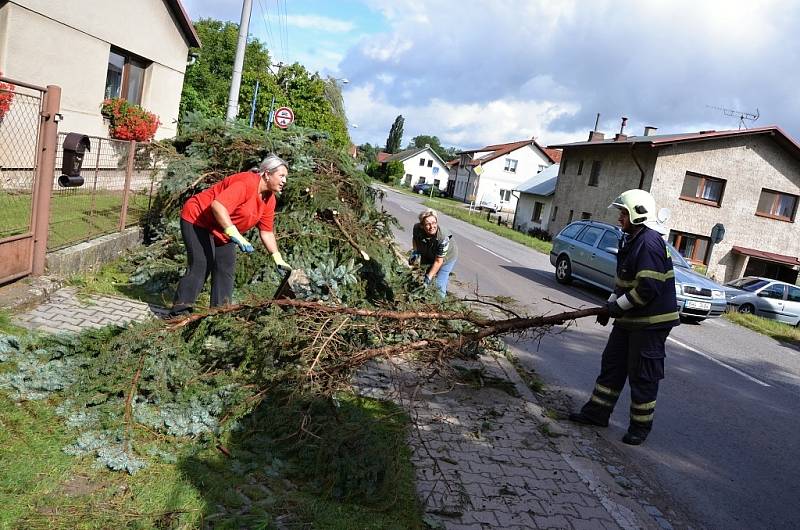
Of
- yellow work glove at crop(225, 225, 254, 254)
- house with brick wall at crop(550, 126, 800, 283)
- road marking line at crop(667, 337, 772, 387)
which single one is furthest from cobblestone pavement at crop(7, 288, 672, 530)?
house with brick wall at crop(550, 126, 800, 283)

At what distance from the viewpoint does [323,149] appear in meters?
9.05

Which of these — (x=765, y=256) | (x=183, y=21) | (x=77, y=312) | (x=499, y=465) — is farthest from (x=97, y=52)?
(x=765, y=256)

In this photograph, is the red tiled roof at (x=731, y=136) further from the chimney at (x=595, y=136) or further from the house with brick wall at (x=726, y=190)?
the chimney at (x=595, y=136)

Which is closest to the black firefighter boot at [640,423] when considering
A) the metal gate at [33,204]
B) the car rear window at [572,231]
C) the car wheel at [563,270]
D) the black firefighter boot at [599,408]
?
the black firefighter boot at [599,408]

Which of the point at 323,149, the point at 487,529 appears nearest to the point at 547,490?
the point at 487,529

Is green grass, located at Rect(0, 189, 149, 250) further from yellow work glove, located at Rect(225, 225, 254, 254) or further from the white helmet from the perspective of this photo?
the white helmet

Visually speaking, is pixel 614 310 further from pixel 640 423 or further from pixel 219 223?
pixel 219 223

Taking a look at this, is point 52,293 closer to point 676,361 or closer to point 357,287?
point 357,287

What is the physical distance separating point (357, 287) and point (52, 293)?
2944 millimetres

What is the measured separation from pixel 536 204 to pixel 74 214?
3939 cm

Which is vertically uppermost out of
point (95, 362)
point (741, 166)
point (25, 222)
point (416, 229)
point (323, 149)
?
point (741, 166)

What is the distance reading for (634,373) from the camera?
5406 millimetres

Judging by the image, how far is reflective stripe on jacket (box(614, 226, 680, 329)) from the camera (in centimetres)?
521

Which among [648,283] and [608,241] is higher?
[608,241]
